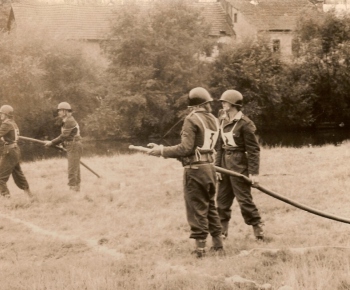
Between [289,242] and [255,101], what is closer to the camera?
[289,242]

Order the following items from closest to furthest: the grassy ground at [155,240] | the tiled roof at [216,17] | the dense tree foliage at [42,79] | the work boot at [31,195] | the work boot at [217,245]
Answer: the grassy ground at [155,240] → the work boot at [217,245] → the work boot at [31,195] → the dense tree foliage at [42,79] → the tiled roof at [216,17]

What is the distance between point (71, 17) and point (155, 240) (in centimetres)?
4003

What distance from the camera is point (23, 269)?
6.12 metres

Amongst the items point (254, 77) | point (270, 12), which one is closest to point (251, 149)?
point (254, 77)

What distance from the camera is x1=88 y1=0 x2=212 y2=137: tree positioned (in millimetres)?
36594

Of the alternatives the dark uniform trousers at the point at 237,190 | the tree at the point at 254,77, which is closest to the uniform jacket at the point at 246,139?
the dark uniform trousers at the point at 237,190

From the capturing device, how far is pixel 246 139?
719 cm

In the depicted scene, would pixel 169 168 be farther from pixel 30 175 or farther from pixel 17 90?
pixel 17 90

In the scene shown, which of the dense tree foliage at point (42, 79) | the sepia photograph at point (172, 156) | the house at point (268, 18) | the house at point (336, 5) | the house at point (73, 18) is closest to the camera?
the sepia photograph at point (172, 156)

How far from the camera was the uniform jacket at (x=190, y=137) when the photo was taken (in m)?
6.56

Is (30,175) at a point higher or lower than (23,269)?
lower

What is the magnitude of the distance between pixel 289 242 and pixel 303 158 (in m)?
9.64

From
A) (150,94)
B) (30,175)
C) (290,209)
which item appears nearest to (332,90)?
(150,94)

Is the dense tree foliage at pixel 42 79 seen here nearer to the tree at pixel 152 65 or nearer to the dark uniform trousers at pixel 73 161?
the tree at pixel 152 65
